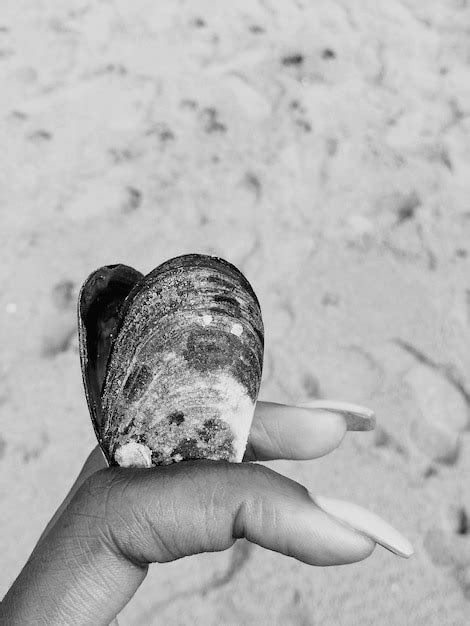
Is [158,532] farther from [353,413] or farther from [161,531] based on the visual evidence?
[353,413]

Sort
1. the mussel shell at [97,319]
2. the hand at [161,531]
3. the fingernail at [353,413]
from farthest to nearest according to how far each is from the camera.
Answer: the fingernail at [353,413] < the mussel shell at [97,319] < the hand at [161,531]

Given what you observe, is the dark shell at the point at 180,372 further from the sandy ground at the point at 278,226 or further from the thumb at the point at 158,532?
the sandy ground at the point at 278,226

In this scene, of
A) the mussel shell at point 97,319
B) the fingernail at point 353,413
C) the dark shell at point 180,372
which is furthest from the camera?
the fingernail at point 353,413

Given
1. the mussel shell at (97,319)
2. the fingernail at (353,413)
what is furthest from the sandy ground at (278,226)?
the mussel shell at (97,319)

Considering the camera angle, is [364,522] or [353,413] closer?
[364,522]

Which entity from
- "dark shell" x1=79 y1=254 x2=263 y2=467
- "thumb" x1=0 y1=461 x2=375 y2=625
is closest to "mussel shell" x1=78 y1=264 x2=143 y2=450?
"dark shell" x1=79 y1=254 x2=263 y2=467

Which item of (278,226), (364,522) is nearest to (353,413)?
(364,522)

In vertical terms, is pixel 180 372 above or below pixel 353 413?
above
